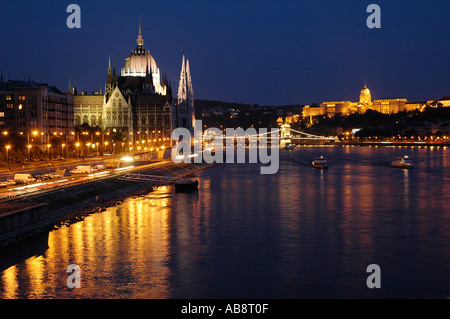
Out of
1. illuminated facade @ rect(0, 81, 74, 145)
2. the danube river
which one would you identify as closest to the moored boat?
the danube river

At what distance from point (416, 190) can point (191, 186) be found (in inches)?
631

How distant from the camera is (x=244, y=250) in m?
21.4

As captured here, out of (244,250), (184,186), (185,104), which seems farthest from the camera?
(185,104)

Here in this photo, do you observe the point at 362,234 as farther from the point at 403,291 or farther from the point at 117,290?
the point at 117,290

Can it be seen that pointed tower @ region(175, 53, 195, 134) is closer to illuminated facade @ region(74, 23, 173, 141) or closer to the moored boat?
illuminated facade @ region(74, 23, 173, 141)

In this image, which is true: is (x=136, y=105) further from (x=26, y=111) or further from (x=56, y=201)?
(x=56, y=201)

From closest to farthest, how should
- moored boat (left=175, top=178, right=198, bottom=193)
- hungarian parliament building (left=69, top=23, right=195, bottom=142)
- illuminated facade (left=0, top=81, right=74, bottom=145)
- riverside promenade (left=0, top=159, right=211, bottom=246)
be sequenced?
riverside promenade (left=0, top=159, right=211, bottom=246) → moored boat (left=175, top=178, right=198, bottom=193) → illuminated facade (left=0, top=81, right=74, bottom=145) → hungarian parliament building (left=69, top=23, right=195, bottom=142)

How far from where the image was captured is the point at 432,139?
15150cm

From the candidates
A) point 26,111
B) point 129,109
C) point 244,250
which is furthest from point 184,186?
point 129,109

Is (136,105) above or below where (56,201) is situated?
above

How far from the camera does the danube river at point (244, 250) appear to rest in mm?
16891

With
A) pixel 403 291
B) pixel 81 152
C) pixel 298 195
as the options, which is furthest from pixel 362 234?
pixel 81 152

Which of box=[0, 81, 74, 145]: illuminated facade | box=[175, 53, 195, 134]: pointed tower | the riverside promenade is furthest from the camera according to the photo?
box=[175, 53, 195, 134]: pointed tower

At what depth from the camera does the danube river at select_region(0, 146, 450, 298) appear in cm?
1689
